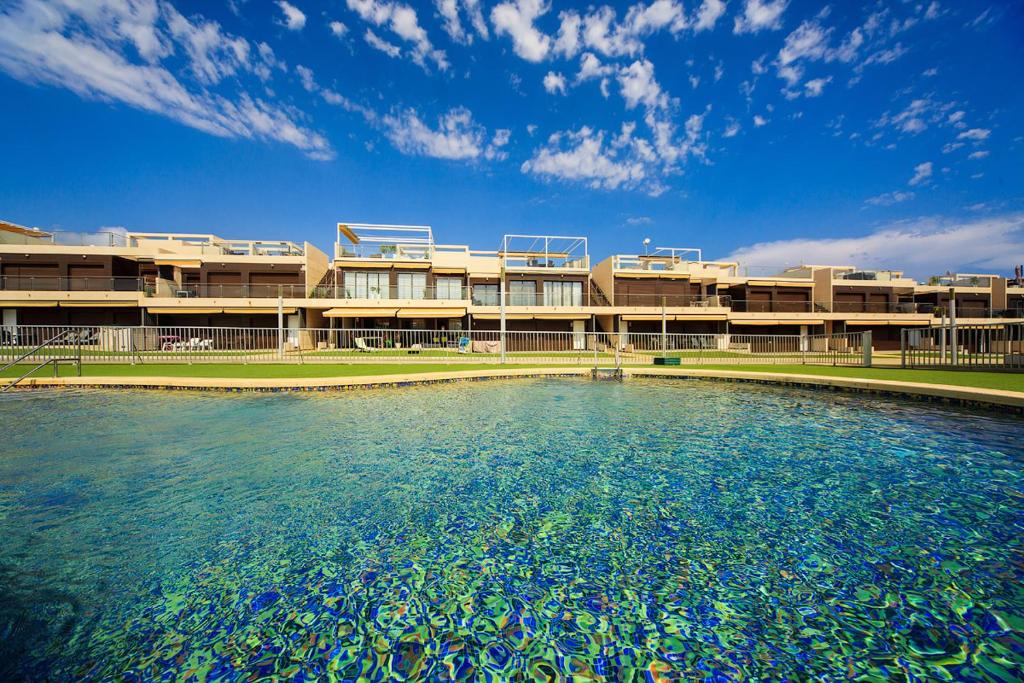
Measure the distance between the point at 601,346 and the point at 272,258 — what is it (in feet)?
77.2

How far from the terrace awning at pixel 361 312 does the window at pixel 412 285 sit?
176 centimetres

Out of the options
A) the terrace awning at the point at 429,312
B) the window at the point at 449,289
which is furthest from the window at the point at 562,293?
the terrace awning at the point at 429,312

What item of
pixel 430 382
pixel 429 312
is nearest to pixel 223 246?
pixel 429 312

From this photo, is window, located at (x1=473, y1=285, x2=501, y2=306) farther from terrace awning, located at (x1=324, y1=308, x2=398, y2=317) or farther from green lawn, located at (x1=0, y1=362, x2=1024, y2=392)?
green lawn, located at (x1=0, y1=362, x2=1024, y2=392)

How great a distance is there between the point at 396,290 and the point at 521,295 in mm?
8643

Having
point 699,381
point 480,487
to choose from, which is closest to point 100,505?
point 480,487

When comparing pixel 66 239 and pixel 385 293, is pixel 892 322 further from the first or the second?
pixel 66 239

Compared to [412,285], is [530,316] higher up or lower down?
lower down

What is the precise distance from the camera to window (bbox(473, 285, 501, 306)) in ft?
99.5

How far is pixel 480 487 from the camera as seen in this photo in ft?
17.2

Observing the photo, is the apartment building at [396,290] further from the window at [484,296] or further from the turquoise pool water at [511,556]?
the turquoise pool water at [511,556]

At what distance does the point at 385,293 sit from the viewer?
98.2 feet

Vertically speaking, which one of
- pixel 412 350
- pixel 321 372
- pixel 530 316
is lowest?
pixel 321 372

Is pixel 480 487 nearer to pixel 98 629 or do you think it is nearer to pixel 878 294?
pixel 98 629
